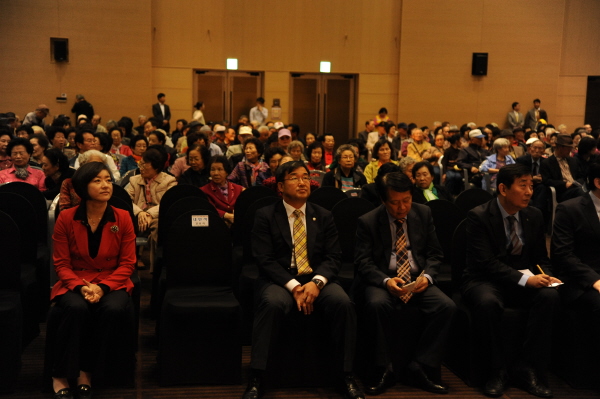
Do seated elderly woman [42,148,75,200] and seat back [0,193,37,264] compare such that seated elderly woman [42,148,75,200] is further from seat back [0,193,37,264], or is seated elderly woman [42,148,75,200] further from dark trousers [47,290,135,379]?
dark trousers [47,290,135,379]

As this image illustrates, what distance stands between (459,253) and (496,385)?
816 millimetres

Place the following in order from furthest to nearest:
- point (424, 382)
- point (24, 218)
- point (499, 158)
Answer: point (499, 158) < point (24, 218) < point (424, 382)

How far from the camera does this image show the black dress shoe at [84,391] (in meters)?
3.48

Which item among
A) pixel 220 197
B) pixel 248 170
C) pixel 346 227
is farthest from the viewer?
pixel 248 170

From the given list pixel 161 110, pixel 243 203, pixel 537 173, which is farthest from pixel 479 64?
pixel 243 203

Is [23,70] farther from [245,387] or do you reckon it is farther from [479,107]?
[245,387]

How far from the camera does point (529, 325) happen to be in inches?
149

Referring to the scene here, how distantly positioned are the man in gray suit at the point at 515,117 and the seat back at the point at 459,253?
1294 centimetres

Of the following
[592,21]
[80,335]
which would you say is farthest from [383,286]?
[592,21]

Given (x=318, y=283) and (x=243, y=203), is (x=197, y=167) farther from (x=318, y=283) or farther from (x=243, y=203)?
(x=318, y=283)

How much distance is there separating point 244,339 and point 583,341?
2091 mm

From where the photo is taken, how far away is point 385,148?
711 centimetres

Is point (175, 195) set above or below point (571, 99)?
below

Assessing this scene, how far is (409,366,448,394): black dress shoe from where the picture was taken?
3734 millimetres
